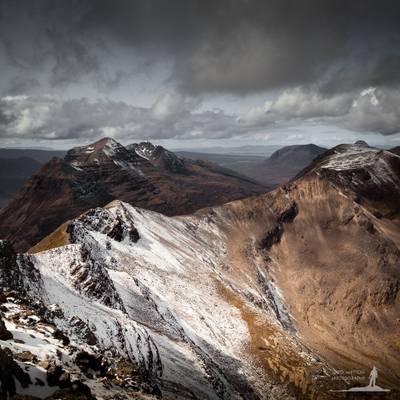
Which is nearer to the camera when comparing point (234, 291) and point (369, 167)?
point (234, 291)

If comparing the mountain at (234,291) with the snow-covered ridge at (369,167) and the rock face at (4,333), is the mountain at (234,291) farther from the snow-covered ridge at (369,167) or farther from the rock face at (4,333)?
the snow-covered ridge at (369,167)

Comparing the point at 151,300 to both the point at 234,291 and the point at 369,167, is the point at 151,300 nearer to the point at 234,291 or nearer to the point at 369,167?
the point at 234,291

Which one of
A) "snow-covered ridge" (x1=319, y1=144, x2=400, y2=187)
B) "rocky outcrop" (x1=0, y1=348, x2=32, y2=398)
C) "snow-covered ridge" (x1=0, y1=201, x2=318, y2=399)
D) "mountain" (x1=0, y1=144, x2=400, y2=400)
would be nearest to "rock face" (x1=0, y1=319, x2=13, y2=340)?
"mountain" (x1=0, y1=144, x2=400, y2=400)

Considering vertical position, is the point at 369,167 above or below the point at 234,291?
above

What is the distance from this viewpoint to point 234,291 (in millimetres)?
82188

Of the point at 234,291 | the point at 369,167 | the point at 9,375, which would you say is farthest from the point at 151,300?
the point at 369,167

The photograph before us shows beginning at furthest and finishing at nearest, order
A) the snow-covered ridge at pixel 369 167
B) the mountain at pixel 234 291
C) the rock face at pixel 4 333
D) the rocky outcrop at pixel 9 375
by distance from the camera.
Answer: the snow-covered ridge at pixel 369 167 → the mountain at pixel 234 291 → the rock face at pixel 4 333 → the rocky outcrop at pixel 9 375

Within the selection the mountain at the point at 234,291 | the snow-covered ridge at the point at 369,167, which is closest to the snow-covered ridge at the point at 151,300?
the mountain at the point at 234,291

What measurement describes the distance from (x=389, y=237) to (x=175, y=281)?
103m

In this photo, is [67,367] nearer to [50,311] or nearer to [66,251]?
[50,311]

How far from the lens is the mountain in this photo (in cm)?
3644

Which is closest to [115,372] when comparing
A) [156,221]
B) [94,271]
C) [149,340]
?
[149,340]

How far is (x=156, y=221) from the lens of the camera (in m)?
108

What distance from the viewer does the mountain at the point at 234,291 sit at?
1435 inches
